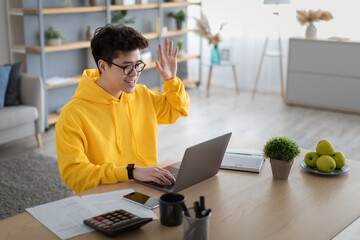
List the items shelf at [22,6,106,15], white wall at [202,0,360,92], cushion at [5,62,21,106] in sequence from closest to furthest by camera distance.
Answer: cushion at [5,62,21,106] < shelf at [22,6,106,15] < white wall at [202,0,360,92]

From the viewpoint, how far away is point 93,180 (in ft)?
6.10

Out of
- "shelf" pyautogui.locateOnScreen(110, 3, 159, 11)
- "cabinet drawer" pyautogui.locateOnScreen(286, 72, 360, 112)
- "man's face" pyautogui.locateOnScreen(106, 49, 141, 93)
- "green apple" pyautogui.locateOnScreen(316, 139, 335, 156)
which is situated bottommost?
"cabinet drawer" pyautogui.locateOnScreen(286, 72, 360, 112)

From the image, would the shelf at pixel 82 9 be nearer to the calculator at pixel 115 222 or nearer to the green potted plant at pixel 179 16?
the green potted plant at pixel 179 16

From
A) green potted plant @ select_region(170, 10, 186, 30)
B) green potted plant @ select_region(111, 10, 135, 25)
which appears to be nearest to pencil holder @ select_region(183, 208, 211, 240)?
green potted plant @ select_region(111, 10, 135, 25)

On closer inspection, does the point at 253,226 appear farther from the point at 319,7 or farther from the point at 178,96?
the point at 319,7

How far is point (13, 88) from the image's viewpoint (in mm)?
4492

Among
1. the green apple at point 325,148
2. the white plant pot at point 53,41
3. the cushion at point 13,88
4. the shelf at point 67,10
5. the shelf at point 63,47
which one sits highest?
the shelf at point 67,10

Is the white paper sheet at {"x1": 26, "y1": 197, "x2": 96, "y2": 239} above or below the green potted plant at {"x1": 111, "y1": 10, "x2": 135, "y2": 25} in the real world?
below

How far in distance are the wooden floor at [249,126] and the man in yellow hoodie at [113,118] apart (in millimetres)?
1999

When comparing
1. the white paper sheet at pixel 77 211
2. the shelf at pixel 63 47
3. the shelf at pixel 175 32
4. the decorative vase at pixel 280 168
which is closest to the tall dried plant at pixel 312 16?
the shelf at pixel 175 32

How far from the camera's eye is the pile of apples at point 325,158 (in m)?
1.99

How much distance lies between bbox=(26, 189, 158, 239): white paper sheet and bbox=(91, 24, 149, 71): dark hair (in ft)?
2.04

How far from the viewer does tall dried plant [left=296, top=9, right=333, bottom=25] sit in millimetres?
6004

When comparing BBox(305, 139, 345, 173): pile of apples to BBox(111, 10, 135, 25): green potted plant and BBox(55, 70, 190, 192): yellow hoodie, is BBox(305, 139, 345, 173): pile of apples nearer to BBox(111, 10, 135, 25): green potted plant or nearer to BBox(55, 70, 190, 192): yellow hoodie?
BBox(55, 70, 190, 192): yellow hoodie
